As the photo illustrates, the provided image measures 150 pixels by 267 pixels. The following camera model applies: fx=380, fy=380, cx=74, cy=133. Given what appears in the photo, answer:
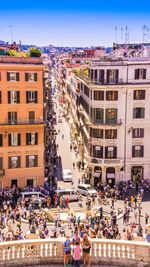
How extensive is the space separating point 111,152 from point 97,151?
2.00 m

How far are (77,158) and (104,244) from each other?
49.8 metres

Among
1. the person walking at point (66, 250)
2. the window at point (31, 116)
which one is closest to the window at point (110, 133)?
the window at point (31, 116)

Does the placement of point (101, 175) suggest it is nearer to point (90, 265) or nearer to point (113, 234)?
point (113, 234)

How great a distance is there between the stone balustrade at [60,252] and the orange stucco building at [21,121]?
30.6 meters

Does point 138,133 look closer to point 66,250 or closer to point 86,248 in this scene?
point 86,248

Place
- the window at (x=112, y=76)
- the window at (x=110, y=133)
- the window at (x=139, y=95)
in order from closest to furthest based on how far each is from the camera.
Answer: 1. the window at (x=112, y=76)
2. the window at (x=139, y=95)
3. the window at (x=110, y=133)

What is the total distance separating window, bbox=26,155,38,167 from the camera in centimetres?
5030

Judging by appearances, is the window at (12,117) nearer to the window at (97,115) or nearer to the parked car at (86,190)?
the window at (97,115)

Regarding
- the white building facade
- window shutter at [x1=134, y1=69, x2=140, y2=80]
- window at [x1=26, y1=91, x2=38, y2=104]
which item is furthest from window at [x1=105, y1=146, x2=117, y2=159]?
window at [x1=26, y1=91, x2=38, y2=104]

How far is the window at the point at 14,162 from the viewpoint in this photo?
4969 centimetres

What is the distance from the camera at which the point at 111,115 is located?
53.4 meters

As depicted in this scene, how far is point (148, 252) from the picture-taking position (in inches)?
741

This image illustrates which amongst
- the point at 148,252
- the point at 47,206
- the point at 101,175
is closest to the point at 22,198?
the point at 47,206

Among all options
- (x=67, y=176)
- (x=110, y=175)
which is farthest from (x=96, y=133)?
(x=67, y=176)
